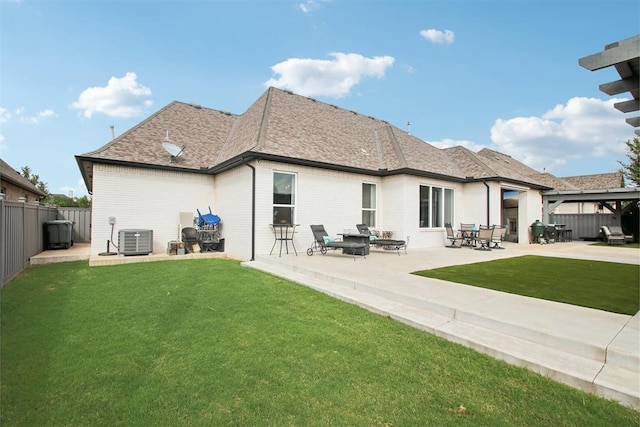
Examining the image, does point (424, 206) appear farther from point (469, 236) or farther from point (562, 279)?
point (562, 279)

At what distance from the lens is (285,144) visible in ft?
35.8

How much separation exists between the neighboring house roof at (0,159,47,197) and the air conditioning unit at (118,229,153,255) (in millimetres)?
7400

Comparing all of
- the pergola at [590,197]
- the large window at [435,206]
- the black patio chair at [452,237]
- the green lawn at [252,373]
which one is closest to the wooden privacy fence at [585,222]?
the pergola at [590,197]

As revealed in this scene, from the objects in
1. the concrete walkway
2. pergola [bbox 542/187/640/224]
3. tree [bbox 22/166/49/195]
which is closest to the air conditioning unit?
the concrete walkway

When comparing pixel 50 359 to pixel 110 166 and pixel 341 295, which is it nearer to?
pixel 341 295

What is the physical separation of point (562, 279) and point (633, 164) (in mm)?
28253

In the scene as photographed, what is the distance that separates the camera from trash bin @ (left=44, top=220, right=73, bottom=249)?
12.2m

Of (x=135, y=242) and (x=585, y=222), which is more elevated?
(x=585, y=222)

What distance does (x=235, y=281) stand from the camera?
6836mm

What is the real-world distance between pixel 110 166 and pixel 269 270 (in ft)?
23.7

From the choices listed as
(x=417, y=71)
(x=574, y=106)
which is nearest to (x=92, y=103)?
(x=417, y=71)

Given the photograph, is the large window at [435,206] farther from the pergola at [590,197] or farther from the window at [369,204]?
the pergola at [590,197]

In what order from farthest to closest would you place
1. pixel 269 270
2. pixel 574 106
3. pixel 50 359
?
pixel 574 106 < pixel 269 270 < pixel 50 359

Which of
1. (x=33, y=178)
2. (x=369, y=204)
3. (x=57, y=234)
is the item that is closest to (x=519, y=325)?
(x=369, y=204)
